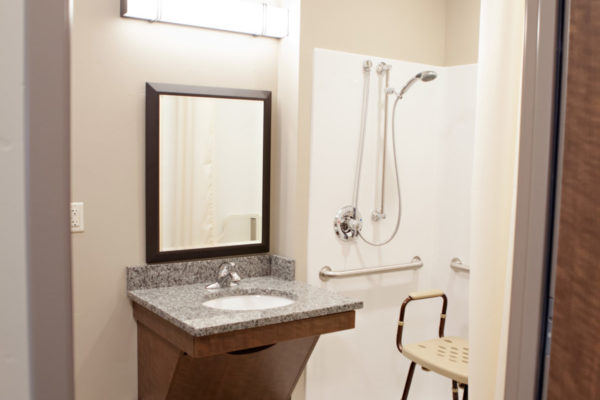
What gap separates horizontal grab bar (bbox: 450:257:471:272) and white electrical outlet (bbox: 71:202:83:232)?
1730mm

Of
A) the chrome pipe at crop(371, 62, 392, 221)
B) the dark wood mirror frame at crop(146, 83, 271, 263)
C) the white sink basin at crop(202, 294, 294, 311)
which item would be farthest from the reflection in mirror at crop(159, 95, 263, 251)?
the chrome pipe at crop(371, 62, 392, 221)

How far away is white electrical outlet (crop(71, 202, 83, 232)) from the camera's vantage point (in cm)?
212

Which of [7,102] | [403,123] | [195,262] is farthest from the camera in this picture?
[403,123]

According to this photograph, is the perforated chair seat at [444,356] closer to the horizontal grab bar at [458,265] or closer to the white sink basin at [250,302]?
the horizontal grab bar at [458,265]

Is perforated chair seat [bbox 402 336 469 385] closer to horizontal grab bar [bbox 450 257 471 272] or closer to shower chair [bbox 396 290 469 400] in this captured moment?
shower chair [bbox 396 290 469 400]

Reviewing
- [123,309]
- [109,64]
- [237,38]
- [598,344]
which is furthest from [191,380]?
[598,344]

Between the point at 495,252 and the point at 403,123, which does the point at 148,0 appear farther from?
the point at 495,252

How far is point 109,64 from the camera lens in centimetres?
217

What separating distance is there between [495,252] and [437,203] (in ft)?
5.55

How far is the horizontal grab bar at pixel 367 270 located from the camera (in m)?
2.59

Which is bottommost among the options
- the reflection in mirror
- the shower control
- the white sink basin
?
the white sink basin

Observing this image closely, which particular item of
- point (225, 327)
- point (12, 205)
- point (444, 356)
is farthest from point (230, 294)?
point (12, 205)

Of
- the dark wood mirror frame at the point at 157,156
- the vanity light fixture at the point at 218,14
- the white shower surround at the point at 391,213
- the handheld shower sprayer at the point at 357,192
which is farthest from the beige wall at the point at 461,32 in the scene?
the dark wood mirror frame at the point at 157,156

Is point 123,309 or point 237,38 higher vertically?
point 237,38
